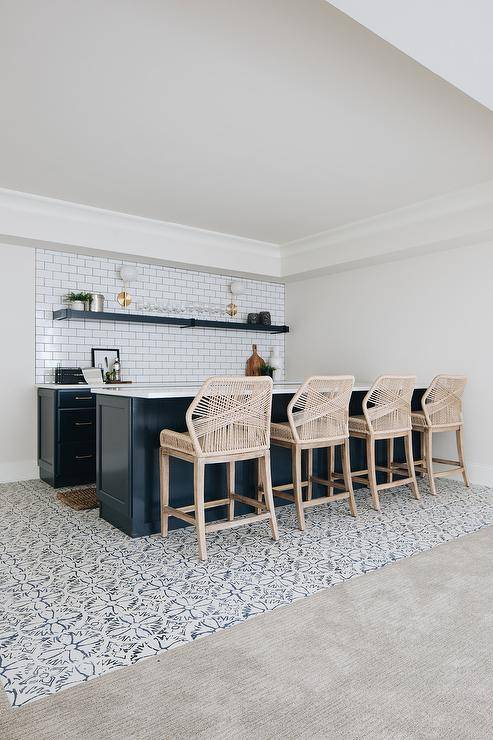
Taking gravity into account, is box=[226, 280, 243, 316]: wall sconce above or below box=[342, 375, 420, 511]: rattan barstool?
above

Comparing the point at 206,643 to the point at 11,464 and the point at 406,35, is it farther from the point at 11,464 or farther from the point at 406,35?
the point at 11,464

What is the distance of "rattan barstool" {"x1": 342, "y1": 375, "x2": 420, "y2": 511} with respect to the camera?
12.7 ft

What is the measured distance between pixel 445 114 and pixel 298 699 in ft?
10.2

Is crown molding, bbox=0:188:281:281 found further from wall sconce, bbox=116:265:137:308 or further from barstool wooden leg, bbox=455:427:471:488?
barstool wooden leg, bbox=455:427:471:488

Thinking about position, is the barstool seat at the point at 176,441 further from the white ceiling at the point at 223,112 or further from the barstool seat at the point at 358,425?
the white ceiling at the point at 223,112

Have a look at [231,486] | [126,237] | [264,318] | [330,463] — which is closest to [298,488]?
[231,486]

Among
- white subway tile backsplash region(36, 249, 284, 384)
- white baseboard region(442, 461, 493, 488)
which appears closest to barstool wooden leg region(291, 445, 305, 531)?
white baseboard region(442, 461, 493, 488)

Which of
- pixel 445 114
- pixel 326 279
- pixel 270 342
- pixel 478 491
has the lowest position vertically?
pixel 478 491

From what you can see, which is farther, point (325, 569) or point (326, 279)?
point (326, 279)

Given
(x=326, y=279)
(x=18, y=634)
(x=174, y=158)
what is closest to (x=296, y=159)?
(x=174, y=158)

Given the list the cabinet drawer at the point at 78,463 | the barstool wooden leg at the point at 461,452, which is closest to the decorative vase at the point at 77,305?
the cabinet drawer at the point at 78,463

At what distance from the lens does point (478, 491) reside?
4.44 m

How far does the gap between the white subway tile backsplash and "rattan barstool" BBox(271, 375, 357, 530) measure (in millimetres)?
2616

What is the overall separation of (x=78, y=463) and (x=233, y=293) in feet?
9.28
